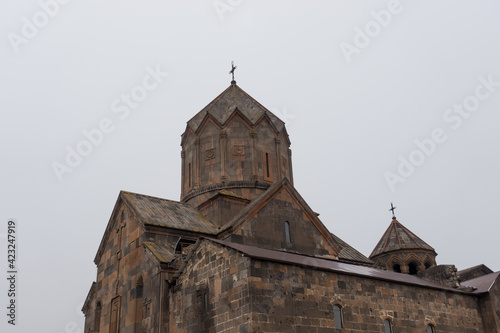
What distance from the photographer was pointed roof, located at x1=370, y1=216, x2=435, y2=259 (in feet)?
85.5

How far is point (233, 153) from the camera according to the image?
1930cm

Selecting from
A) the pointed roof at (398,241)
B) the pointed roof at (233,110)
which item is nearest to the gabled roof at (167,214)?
the pointed roof at (233,110)

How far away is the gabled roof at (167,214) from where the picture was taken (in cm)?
1579

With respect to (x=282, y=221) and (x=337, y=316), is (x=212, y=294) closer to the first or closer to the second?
(x=337, y=316)

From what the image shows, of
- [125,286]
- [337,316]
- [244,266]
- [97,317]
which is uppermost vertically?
[125,286]

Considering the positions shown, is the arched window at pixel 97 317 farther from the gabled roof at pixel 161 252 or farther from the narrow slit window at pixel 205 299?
the narrow slit window at pixel 205 299

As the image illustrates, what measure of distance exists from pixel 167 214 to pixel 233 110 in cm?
562

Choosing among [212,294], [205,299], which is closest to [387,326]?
[212,294]

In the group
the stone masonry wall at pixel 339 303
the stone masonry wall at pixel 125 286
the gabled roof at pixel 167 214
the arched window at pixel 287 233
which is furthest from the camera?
the arched window at pixel 287 233

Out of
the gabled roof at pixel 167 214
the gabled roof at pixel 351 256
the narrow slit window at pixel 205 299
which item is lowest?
the narrow slit window at pixel 205 299

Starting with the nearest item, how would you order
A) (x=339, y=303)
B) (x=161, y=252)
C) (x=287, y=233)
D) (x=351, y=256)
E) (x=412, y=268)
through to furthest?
1. (x=339, y=303)
2. (x=161, y=252)
3. (x=287, y=233)
4. (x=351, y=256)
5. (x=412, y=268)

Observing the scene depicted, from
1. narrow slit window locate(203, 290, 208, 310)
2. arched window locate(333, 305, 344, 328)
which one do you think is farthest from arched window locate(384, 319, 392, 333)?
narrow slit window locate(203, 290, 208, 310)

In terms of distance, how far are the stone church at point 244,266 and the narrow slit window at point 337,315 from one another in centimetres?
3

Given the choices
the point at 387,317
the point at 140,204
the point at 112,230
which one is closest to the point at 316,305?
the point at 387,317
